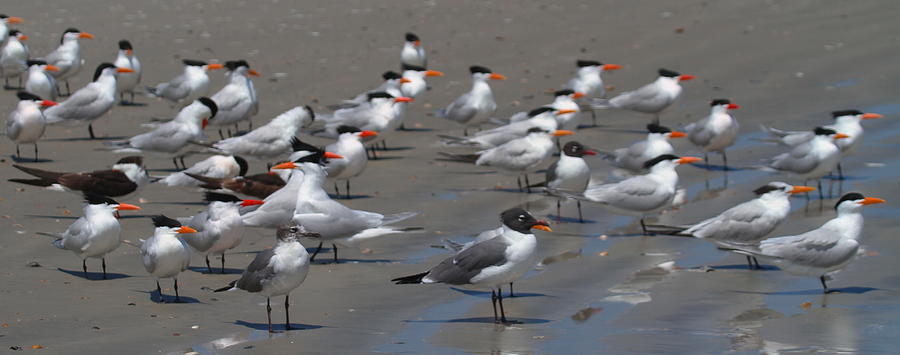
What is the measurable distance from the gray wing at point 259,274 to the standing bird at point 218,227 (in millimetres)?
1166

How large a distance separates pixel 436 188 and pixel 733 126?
3267mm

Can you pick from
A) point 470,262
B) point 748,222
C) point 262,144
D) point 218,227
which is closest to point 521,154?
point 262,144

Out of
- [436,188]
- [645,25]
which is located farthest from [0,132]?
[645,25]

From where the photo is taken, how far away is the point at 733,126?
13.1m

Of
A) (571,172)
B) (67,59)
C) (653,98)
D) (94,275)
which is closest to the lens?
(94,275)

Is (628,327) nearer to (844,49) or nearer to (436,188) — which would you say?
(436,188)

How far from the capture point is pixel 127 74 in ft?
51.9

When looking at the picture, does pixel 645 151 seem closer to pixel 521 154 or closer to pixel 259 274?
pixel 521 154

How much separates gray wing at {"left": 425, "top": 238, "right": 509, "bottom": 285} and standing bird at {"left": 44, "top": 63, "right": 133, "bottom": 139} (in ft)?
23.5

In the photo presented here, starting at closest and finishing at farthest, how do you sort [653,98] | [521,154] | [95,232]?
[95,232] → [521,154] → [653,98]

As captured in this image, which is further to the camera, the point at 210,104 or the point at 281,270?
the point at 210,104

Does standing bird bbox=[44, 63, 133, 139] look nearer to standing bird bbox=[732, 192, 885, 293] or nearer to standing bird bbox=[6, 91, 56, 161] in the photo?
standing bird bbox=[6, 91, 56, 161]

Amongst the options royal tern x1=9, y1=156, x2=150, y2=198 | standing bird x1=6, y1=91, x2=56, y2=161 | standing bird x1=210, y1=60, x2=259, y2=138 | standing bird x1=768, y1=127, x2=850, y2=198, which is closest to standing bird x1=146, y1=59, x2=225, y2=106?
standing bird x1=210, y1=60, x2=259, y2=138

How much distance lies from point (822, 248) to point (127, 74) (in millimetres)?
9835
